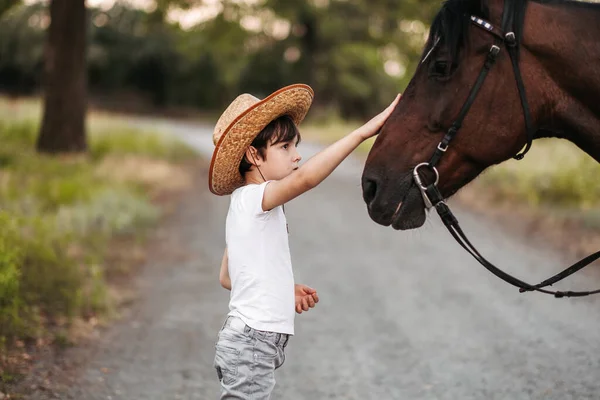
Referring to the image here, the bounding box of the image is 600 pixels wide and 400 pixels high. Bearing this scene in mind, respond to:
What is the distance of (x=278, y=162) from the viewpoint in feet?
9.78

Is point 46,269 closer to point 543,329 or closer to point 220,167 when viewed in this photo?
point 220,167

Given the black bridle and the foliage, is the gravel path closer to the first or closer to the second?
the foliage

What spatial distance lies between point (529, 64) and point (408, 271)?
16.3 feet

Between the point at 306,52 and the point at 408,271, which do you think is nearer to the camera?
the point at 408,271

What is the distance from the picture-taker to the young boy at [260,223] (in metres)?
2.83

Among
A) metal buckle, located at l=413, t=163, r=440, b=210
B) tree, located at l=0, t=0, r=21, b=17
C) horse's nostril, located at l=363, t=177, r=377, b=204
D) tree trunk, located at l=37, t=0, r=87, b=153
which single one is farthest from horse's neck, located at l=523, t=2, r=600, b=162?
tree trunk, located at l=37, t=0, r=87, b=153

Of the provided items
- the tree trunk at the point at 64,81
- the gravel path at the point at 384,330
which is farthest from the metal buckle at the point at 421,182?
the tree trunk at the point at 64,81

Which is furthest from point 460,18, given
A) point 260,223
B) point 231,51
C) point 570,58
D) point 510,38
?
point 231,51

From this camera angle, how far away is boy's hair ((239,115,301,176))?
117 inches

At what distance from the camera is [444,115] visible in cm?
275

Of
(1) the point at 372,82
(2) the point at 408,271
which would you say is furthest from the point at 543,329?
(1) the point at 372,82

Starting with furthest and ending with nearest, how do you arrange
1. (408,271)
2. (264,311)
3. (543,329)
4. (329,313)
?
(408,271), (329,313), (543,329), (264,311)

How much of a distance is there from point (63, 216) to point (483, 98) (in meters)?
5.99

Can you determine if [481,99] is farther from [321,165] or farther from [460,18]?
[321,165]
